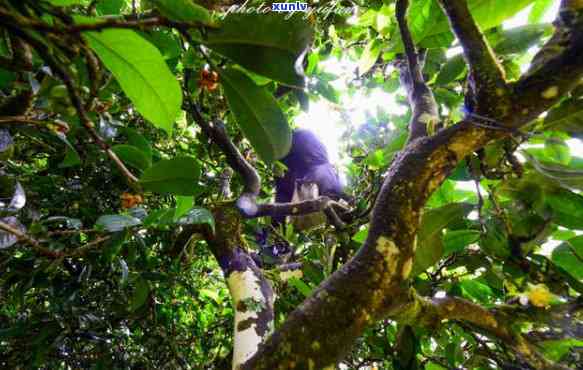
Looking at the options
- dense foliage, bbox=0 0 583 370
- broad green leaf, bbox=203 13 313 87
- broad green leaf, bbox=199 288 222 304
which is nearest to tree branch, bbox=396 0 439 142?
dense foliage, bbox=0 0 583 370

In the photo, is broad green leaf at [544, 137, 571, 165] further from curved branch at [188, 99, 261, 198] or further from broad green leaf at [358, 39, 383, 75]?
curved branch at [188, 99, 261, 198]

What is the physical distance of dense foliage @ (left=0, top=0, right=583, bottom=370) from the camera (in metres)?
0.42

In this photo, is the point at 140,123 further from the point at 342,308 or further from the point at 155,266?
the point at 342,308

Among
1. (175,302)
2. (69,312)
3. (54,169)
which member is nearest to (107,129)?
(54,169)

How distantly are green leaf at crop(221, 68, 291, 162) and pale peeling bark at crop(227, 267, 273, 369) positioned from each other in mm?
612

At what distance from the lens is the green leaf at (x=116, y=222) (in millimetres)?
834

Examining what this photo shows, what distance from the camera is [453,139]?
652 mm

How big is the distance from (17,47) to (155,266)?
4.01 ft

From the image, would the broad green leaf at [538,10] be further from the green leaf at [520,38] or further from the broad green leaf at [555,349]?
the broad green leaf at [555,349]

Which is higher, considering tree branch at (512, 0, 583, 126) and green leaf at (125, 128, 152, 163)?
green leaf at (125, 128, 152, 163)

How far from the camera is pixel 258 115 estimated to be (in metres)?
0.54

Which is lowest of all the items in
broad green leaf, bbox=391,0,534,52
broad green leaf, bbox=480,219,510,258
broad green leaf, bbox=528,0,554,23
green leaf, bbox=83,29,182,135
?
broad green leaf, bbox=480,219,510,258

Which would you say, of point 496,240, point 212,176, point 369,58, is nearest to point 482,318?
point 496,240

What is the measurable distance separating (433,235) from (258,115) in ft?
1.62
